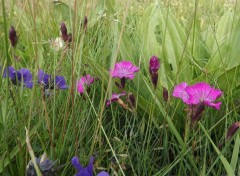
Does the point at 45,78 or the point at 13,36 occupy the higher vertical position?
the point at 13,36

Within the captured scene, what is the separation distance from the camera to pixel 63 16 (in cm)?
173

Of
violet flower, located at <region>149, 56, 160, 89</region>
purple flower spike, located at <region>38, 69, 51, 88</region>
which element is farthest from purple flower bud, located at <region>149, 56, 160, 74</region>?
purple flower spike, located at <region>38, 69, 51, 88</region>

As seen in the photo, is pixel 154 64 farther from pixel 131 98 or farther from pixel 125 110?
pixel 125 110

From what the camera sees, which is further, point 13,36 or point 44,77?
point 44,77

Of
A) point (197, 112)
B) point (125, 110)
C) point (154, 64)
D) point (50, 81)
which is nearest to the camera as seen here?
point (197, 112)

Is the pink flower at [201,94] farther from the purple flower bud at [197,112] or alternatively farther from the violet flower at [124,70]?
the violet flower at [124,70]

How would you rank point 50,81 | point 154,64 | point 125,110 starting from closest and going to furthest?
point 154,64 → point 50,81 → point 125,110

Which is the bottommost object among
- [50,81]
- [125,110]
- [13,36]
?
[125,110]

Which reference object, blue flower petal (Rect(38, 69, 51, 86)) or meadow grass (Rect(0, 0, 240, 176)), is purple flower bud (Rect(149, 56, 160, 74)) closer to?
meadow grass (Rect(0, 0, 240, 176))

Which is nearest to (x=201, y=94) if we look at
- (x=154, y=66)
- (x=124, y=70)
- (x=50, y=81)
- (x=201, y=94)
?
(x=201, y=94)

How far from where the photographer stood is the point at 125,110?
3.07 feet

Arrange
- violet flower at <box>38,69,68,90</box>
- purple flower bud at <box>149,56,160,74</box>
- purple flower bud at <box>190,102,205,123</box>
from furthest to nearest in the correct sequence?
violet flower at <box>38,69,68,90</box> → purple flower bud at <box>149,56,160,74</box> → purple flower bud at <box>190,102,205,123</box>

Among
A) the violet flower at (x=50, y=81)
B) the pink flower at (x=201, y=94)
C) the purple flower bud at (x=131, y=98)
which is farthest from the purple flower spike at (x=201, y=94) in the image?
the violet flower at (x=50, y=81)

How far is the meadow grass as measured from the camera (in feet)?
2.14
